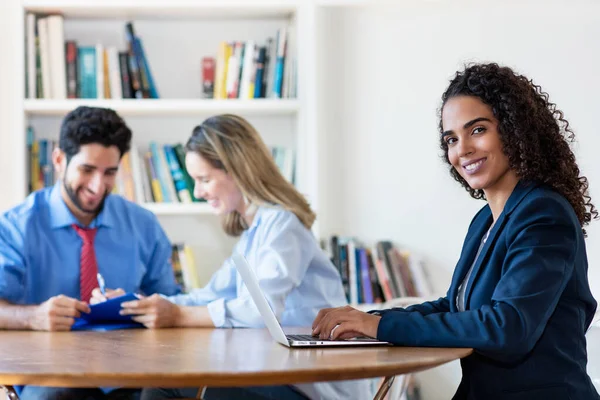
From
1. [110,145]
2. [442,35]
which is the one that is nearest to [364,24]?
[442,35]

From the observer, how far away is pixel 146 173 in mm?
3744

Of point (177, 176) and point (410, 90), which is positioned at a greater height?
point (410, 90)

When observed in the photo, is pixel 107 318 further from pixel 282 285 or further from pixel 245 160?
pixel 245 160

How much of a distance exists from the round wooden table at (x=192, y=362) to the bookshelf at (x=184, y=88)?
1.82 metres

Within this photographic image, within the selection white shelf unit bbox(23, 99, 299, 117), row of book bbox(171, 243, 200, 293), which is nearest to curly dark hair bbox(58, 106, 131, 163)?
white shelf unit bbox(23, 99, 299, 117)

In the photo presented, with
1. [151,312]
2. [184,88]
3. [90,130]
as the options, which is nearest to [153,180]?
[184,88]

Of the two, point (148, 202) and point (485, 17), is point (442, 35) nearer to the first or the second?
point (485, 17)

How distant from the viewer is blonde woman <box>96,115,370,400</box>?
2299 mm

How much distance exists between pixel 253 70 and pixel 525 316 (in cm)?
241

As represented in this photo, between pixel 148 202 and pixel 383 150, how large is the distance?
1.08 metres

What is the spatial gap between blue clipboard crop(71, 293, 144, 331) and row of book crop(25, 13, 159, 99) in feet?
5.14

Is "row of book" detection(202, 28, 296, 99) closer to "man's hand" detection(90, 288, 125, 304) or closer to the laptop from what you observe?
"man's hand" detection(90, 288, 125, 304)

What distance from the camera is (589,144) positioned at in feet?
12.4

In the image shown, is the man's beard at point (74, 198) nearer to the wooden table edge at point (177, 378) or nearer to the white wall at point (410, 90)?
the white wall at point (410, 90)
